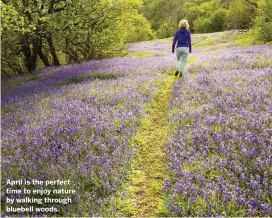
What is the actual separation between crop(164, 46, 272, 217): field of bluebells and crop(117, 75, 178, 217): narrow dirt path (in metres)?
0.24

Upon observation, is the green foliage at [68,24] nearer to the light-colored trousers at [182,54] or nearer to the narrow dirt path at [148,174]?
the light-colored trousers at [182,54]

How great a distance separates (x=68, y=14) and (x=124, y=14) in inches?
226

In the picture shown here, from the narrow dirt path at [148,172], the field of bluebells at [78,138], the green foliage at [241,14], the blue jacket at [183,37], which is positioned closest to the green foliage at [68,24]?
the blue jacket at [183,37]

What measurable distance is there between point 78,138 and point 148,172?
178 cm

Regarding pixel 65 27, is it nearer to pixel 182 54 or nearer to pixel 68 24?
pixel 68 24

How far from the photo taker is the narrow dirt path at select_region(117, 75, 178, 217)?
14.6ft

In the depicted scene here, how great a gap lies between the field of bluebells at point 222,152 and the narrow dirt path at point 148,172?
0.24 m

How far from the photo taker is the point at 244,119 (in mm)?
6305

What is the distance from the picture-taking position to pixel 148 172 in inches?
214

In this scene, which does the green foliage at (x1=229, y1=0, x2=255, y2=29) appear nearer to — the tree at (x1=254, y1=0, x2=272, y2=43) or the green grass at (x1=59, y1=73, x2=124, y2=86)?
the tree at (x1=254, y1=0, x2=272, y2=43)

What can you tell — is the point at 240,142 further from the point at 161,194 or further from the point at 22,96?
the point at 22,96

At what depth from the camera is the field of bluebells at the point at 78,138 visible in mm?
4816

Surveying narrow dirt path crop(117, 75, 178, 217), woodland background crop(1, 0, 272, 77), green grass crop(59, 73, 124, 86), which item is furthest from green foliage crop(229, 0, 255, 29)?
narrow dirt path crop(117, 75, 178, 217)

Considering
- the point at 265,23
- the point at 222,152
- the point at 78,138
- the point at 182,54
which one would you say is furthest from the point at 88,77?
the point at 265,23
